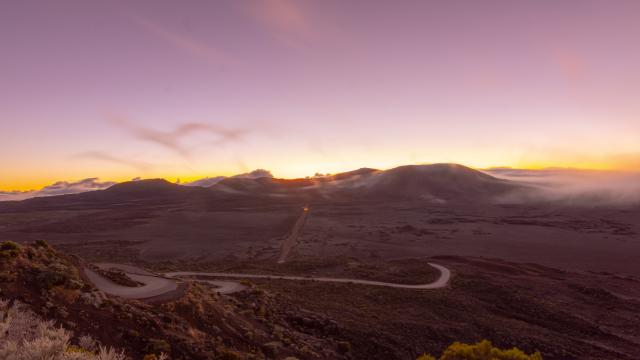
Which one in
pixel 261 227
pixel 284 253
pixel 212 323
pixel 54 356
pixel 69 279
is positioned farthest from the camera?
pixel 261 227

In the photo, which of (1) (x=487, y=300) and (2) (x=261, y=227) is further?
(2) (x=261, y=227)

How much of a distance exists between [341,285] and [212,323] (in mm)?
20670

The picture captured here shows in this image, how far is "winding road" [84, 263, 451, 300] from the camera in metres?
19.0

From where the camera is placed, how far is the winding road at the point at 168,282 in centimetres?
1900

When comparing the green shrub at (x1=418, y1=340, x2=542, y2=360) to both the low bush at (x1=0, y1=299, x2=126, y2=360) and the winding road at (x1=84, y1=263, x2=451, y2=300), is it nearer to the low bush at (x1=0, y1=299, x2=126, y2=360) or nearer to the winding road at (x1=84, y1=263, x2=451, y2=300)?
the winding road at (x1=84, y1=263, x2=451, y2=300)

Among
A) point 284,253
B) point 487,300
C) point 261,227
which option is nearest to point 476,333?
point 487,300

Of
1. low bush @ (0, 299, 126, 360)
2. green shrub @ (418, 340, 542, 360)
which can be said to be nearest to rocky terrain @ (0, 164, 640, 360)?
low bush @ (0, 299, 126, 360)

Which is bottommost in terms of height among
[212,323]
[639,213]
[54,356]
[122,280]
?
[639,213]

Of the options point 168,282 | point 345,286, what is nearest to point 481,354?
point 168,282

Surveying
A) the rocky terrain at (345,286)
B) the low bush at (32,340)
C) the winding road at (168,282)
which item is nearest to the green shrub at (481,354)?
the rocky terrain at (345,286)

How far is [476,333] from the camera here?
2712 cm

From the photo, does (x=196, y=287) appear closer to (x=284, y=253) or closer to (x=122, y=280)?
(x=122, y=280)

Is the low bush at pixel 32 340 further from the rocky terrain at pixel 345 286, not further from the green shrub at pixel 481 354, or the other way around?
the green shrub at pixel 481 354

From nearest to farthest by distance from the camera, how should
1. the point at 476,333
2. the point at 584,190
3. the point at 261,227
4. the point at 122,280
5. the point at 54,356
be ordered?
the point at 54,356, the point at 122,280, the point at 476,333, the point at 261,227, the point at 584,190
